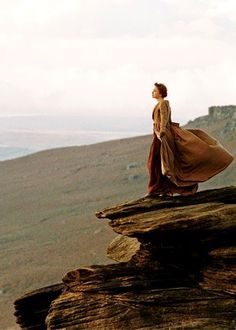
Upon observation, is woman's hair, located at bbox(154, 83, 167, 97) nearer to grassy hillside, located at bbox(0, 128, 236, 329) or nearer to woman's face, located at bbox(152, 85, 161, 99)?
woman's face, located at bbox(152, 85, 161, 99)

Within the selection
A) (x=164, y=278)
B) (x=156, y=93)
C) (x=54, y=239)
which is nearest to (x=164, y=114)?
(x=156, y=93)

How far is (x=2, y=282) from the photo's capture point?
405 feet

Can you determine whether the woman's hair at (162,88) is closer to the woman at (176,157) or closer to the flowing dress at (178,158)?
the woman at (176,157)

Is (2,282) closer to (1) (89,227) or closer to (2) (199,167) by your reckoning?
(1) (89,227)

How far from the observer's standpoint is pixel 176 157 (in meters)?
22.2

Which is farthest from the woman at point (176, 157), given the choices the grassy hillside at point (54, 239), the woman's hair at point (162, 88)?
the grassy hillside at point (54, 239)

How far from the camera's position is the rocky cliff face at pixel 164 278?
19844 mm

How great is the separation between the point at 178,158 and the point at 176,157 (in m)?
0.08

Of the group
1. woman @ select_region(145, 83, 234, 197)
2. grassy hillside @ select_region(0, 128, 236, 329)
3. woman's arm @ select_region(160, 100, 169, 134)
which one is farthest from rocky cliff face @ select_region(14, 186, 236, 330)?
grassy hillside @ select_region(0, 128, 236, 329)

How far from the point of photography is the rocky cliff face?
19.8 m

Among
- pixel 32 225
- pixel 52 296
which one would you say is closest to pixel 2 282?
pixel 32 225

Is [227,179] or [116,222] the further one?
[227,179]

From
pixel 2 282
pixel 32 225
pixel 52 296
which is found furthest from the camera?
pixel 32 225

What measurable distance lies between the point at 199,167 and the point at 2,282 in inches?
4171
